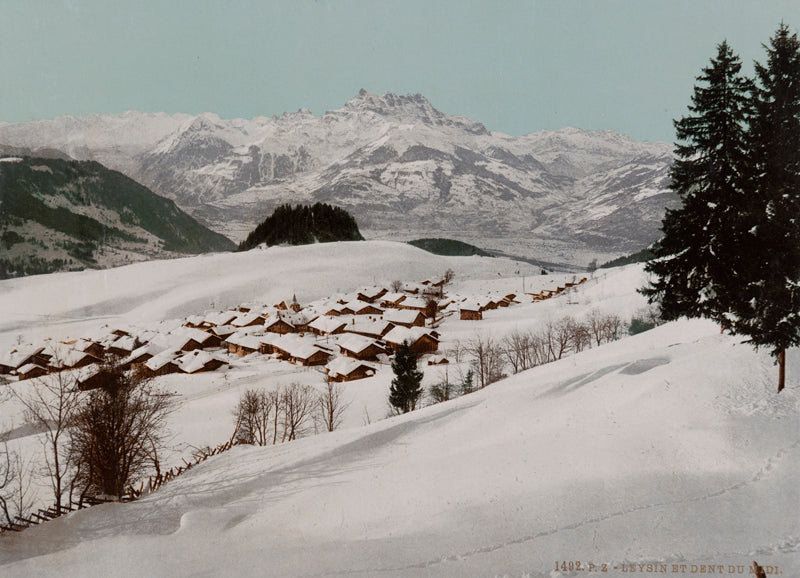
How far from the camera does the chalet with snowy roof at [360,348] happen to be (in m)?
60.2

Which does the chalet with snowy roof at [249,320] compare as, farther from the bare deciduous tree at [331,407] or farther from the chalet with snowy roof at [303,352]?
the bare deciduous tree at [331,407]

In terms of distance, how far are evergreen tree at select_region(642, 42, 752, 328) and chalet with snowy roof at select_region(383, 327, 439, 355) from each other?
43944 mm

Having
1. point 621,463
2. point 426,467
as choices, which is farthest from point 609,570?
point 426,467

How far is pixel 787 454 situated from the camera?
12.8 meters

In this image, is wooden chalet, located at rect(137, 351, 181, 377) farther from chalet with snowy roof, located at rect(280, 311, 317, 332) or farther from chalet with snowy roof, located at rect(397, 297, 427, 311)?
chalet with snowy roof, located at rect(397, 297, 427, 311)

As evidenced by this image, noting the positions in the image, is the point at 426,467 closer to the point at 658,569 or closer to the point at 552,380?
the point at 658,569

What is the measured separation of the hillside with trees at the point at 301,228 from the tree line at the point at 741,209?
159 meters

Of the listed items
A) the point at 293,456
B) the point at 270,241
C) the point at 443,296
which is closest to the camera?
the point at 293,456

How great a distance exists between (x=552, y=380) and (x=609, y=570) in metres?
16.2

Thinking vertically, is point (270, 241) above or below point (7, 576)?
above

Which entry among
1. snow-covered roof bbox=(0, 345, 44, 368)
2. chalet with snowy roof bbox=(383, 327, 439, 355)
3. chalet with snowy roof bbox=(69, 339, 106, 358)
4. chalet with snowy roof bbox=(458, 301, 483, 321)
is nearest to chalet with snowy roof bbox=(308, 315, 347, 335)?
chalet with snowy roof bbox=(383, 327, 439, 355)

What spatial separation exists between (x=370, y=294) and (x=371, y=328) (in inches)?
1389

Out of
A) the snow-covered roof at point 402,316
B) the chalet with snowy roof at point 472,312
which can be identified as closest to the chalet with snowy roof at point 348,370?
the snow-covered roof at point 402,316

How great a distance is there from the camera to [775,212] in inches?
627
